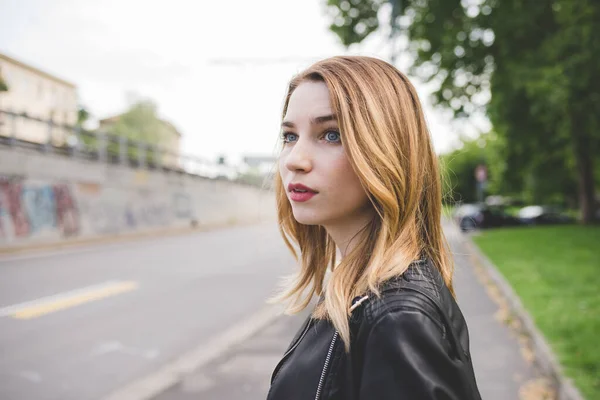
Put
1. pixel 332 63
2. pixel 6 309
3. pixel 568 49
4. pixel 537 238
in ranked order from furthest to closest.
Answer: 1. pixel 537 238
2. pixel 568 49
3. pixel 6 309
4. pixel 332 63

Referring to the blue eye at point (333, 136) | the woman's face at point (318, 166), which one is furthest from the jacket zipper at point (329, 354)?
the blue eye at point (333, 136)

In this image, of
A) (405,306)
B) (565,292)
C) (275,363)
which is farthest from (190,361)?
(565,292)

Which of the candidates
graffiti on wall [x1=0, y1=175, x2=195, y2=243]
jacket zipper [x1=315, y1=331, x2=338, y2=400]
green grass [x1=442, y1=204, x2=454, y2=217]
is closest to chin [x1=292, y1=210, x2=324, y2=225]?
jacket zipper [x1=315, y1=331, x2=338, y2=400]

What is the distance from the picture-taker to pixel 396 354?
1.02 meters

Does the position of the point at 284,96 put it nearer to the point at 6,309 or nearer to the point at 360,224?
the point at 360,224

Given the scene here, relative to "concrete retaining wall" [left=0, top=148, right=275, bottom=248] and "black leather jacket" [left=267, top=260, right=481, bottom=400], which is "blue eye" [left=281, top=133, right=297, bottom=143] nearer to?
"black leather jacket" [left=267, top=260, right=481, bottom=400]

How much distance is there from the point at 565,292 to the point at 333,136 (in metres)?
8.14

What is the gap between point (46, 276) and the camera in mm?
9938

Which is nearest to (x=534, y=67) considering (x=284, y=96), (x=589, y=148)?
(x=589, y=148)

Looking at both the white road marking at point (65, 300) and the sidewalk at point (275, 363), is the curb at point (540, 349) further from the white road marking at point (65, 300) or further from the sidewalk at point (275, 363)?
the white road marking at point (65, 300)

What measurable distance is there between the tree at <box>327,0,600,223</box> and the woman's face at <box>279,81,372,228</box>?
11.5 meters

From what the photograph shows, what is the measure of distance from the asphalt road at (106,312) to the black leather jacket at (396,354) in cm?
258

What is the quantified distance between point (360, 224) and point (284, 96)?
0.54 m

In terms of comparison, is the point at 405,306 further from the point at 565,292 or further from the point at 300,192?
the point at 565,292
